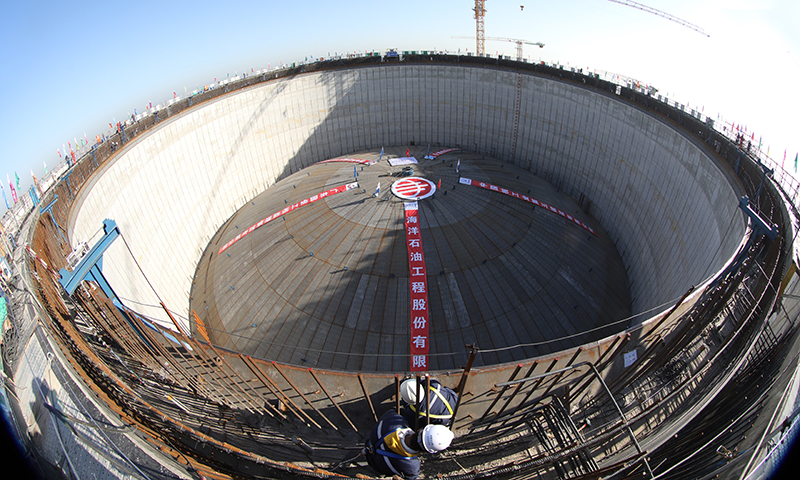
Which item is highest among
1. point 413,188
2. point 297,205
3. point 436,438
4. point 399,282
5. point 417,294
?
point 297,205

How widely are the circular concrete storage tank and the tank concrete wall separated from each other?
15cm

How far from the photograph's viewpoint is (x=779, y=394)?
45.1 ft

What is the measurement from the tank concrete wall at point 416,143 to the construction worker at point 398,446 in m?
25.8

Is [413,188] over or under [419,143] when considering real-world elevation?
under

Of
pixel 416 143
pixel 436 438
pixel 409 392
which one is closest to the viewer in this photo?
pixel 436 438

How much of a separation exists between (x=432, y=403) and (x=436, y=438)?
3.28m

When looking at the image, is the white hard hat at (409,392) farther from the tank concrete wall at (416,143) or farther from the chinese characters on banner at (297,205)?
the chinese characters on banner at (297,205)

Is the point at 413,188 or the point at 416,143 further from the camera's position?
the point at 416,143

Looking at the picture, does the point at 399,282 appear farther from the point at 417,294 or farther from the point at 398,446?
the point at 398,446

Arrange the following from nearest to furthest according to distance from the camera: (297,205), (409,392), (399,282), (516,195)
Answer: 1. (409,392)
2. (399,282)
3. (297,205)
4. (516,195)

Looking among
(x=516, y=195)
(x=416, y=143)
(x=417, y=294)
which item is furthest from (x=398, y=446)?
(x=416, y=143)

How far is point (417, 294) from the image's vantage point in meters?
32.1

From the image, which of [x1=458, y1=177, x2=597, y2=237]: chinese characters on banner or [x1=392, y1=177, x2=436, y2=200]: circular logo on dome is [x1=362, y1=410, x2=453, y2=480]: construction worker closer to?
[x1=392, y1=177, x2=436, y2=200]: circular logo on dome

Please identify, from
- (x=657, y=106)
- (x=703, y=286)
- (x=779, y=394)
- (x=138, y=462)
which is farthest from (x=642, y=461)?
(x=657, y=106)
